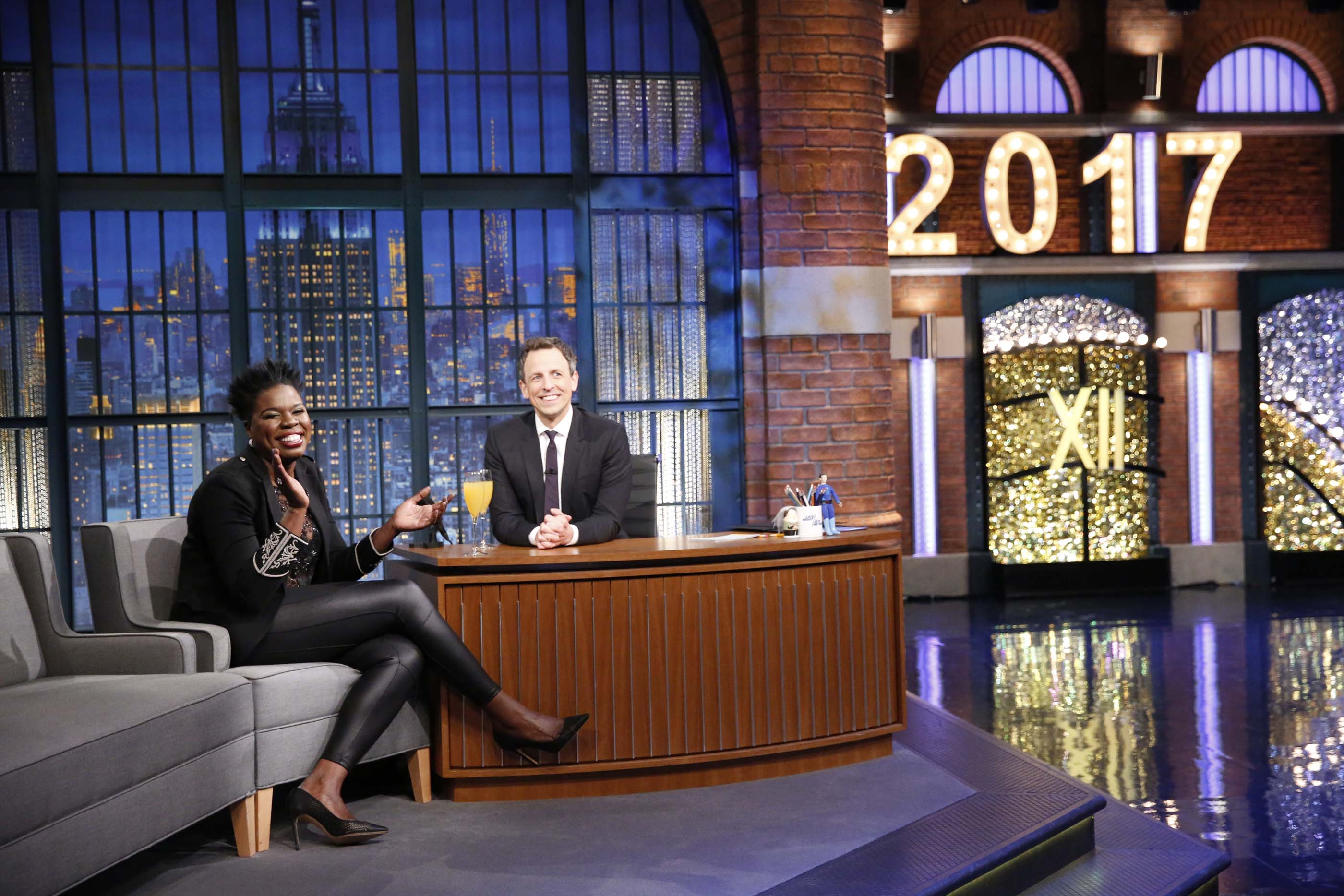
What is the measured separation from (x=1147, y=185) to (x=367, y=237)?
19.0 feet

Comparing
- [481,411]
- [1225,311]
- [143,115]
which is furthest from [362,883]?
[1225,311]

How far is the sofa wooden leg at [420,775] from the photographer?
3.53 m

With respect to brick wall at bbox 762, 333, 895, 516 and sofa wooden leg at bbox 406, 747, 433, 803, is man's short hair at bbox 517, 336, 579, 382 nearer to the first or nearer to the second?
sofa wooden leg at bbox 406, 747, 433, 803

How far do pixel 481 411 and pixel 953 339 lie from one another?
3982 millimetres

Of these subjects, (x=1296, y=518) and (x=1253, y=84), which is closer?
(x=1296, y=518)

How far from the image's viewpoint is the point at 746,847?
3053 mm

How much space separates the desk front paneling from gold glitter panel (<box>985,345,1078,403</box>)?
17.1 feet

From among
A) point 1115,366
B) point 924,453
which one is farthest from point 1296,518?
point 924,453

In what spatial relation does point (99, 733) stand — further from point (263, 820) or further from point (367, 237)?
point (367, 237)

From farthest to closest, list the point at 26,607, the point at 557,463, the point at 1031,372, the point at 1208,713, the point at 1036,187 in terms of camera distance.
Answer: the point at 1031,372, the point at 1036,187, the point at 1208,713, the point at 557,463, the point at 26,607

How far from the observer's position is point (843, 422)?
18.7ft

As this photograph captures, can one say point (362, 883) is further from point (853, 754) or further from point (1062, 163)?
point (1062, 163)

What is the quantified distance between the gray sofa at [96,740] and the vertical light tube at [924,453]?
610 cm

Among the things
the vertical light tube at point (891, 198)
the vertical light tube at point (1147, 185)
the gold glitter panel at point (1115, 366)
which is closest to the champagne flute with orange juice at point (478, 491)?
the vertical light tube at point (891, 198)
